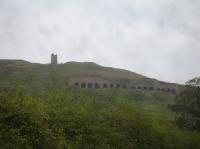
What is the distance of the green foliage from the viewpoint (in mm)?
42281

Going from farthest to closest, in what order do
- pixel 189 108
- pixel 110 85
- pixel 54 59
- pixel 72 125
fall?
pixel 54 59 < pixel 110 85 < pixel 189 108 < pixel 72 125

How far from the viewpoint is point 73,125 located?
23625 millimetres

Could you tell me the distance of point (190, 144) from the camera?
106ft

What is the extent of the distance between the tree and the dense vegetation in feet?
26.5

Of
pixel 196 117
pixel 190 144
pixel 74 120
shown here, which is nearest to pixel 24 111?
pixel 74 120

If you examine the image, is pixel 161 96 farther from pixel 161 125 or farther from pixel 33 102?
pixel 33 102

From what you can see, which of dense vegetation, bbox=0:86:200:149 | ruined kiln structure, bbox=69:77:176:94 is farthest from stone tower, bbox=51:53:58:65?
dense vegetation, bbox=0:86:200:149

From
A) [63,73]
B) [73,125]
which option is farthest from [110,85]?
[73,125]

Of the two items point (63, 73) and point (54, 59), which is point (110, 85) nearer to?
point (63, 73)

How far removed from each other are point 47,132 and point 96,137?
4.82 m

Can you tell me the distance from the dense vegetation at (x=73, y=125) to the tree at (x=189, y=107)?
8091 millimetres

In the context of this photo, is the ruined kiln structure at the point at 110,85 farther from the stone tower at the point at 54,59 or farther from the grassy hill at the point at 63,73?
the stone tower at the point at 54,59

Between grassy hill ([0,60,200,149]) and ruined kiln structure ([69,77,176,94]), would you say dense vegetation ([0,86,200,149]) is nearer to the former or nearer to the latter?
grassy hill ([0,60,200,149])

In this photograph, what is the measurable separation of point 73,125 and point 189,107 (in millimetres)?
24329
